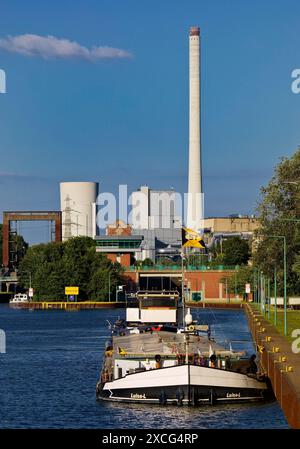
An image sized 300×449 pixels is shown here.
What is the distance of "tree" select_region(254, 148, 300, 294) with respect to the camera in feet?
373

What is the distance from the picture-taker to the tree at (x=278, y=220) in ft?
373

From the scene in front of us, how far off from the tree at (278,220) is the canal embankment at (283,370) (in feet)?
125

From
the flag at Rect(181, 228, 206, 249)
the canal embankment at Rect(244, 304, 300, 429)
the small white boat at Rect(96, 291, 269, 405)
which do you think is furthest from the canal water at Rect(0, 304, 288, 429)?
the flag at Rect(181, 228, 206, 249)

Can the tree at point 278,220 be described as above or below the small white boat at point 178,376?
above

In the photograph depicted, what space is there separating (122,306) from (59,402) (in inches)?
5560

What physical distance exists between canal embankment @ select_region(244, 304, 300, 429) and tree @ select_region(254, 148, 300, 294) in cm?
3811

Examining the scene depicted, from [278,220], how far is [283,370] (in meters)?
64.5

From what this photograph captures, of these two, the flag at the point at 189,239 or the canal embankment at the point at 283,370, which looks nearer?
the canal embankment at the point at 283,370

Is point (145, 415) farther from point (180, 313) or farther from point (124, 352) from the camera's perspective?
point (180, 313)

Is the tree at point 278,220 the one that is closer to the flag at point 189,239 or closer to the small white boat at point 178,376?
Result: the flag at point 189,239

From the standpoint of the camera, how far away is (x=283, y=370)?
1977 inches

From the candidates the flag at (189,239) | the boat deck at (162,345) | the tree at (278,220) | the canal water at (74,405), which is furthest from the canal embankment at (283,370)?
the tree at (278,220)

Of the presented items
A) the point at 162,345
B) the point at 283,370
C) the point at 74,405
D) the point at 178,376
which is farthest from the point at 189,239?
the point at 178,376

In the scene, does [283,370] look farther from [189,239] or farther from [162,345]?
[189,239]
